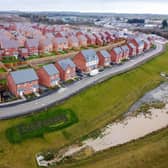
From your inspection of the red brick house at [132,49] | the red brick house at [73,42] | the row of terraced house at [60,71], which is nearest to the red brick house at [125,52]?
the row of terraced house at [60,71]

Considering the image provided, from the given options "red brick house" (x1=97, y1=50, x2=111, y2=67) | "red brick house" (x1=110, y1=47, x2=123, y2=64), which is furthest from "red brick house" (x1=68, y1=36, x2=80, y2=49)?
"red brick house" (x1=97, y1=50, x2=111, y2=67)

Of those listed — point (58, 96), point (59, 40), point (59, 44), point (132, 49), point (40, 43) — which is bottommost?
point (58, 96)

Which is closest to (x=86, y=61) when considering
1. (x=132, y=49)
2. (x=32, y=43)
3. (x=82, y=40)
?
(x=32, y=43)

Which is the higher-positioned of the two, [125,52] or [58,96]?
[125,52]

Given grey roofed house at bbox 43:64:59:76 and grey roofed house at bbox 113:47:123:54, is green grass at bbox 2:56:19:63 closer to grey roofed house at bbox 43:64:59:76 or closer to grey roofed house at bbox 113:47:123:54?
grey roofed house at bbox 43:64:59:76

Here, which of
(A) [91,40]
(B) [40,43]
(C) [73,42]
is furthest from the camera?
(A) [91,40]

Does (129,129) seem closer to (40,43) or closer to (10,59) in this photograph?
(10,59)

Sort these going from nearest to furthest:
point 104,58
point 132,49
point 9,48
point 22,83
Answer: point 22,83 → point 9,48 → point 104,58 → point 132,49

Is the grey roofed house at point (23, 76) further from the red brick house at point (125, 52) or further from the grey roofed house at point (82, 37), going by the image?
the grey roofed house at point (82, 37)
